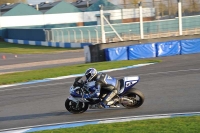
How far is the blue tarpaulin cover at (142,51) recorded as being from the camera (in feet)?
89.5

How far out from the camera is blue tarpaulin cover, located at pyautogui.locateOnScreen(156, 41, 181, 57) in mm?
27391

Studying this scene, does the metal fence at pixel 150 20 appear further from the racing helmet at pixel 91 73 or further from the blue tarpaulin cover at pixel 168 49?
the racing helmet at pixel 91 73

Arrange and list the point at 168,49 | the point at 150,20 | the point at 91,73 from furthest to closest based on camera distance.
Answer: the point at 150,20 → the point at 168,49 → the point at 91,73

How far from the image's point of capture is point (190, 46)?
90.9 ft

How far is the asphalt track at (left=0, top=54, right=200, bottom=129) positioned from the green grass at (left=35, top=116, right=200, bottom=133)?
132 cm

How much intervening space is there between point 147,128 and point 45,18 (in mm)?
56820

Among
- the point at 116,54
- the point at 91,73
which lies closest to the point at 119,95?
the point at 91,73

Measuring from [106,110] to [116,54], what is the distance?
15.5 meters

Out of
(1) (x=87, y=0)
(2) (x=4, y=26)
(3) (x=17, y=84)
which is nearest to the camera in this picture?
(3) (x=17, y=84)

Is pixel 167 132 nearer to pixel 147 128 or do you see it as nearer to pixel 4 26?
pixel 147 128

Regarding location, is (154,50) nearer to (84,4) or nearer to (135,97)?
(135,97)

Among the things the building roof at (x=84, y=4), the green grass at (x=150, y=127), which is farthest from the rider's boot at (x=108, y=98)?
the building roof at (x=84, y=4)

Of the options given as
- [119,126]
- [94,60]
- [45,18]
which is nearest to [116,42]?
[94,60]

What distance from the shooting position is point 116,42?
2856 centimetres
